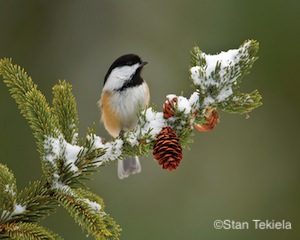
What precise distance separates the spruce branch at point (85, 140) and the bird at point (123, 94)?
103 cm

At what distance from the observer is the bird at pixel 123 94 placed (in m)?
2.35

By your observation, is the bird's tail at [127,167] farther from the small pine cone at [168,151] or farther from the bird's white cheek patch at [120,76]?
the small pine cone at [168,151]

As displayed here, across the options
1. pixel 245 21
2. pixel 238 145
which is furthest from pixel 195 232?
pixel 245 21

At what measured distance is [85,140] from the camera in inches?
45.9

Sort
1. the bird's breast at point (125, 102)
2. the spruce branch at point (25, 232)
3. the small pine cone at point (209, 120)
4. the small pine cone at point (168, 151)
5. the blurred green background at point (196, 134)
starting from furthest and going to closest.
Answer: the blurred green background at point (196, 134) → the bird's breast at point (125, 102) → the small pine cone at point (209, 120) → the small pine cone at point (168, 151) → the spruce branch at point (25, 232)

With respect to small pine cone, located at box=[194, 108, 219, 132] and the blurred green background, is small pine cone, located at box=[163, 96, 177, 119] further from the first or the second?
the blurred green background

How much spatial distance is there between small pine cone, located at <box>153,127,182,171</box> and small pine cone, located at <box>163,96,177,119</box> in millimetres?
54

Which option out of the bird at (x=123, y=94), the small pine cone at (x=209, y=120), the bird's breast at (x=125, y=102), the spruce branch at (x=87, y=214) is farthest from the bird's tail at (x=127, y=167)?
the spruce branch at (x=87, y=214)

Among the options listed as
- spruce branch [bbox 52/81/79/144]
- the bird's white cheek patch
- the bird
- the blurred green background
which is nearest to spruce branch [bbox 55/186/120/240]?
spruce branch [bbox 52/81/79/144]

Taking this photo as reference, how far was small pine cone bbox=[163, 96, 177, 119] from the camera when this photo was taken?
4.04 ft

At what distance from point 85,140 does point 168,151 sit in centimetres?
17

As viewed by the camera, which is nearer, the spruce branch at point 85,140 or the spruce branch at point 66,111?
the spruce branch at point 85,140

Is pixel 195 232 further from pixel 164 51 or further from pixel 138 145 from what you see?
pixel 138 145

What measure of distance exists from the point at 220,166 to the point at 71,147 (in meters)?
2.84
